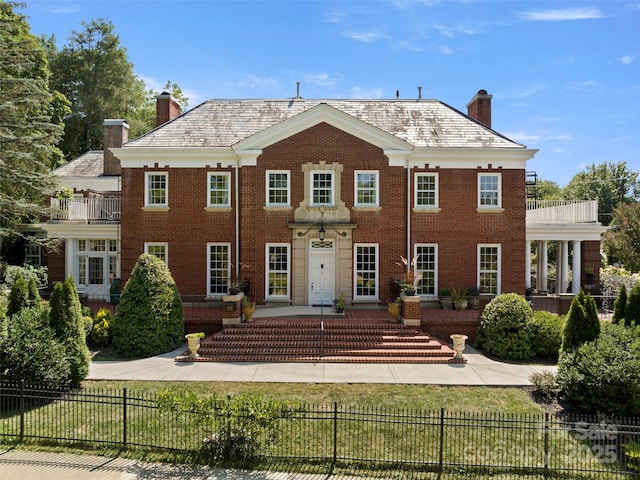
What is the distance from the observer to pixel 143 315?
1464 cm

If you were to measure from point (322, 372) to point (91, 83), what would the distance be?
40.5 meters

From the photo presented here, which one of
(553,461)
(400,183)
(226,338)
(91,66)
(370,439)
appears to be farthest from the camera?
(91,66)

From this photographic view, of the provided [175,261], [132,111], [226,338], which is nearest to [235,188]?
[175,261]

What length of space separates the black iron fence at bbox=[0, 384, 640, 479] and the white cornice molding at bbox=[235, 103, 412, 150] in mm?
12524

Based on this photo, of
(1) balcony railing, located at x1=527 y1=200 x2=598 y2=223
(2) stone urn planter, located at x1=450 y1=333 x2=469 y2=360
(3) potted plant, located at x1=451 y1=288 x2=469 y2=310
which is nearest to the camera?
(2) stone urn planter, located at x1=450 y1=333 x2=469 y2=360

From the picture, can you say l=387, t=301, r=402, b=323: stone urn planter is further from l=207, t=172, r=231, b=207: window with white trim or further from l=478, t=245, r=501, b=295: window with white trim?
l=207, t=172, r=231, b=207: window with white trim

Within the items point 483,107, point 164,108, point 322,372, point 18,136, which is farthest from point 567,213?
point 18,136

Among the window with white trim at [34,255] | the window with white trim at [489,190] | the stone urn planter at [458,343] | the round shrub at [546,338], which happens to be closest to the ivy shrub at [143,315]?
the stone urn planter at [458,343]

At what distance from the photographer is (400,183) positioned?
19.1 meters

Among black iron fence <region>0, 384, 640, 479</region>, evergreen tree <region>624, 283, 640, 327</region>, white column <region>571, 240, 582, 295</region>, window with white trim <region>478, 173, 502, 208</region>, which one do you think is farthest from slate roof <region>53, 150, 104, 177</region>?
white column <region>571, 240, 582, 295</region>

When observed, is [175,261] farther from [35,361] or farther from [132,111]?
[132,111]

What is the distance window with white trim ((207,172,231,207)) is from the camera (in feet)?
65.2

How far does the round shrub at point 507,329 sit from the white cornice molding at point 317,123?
798cm

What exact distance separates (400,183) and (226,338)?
10188 mm
